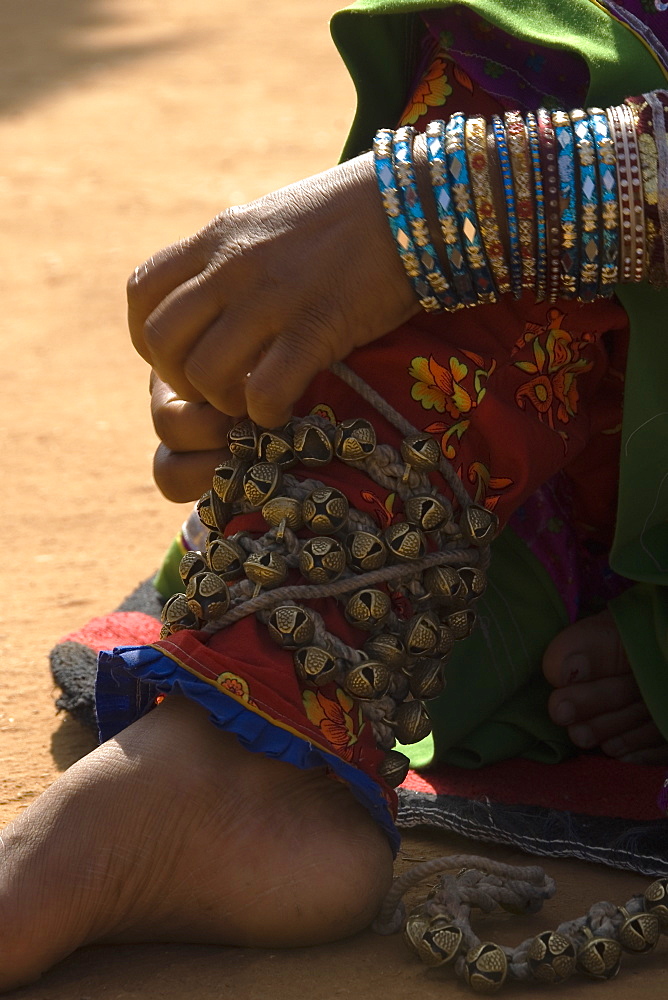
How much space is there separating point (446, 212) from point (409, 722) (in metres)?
0.47

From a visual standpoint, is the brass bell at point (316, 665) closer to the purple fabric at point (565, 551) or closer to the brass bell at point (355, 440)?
the brass bell at point (355, 440)

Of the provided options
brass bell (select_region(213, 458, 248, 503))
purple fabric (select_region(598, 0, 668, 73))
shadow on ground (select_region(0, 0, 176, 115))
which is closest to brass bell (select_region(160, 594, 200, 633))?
brass bell (select_region(213, 458, 248, 503))

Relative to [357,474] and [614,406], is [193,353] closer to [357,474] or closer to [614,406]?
[357,474]

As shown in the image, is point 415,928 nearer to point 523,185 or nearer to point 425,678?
point 425,678

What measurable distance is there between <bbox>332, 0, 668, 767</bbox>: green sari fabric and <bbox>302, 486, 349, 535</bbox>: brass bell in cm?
31

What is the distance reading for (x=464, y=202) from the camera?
119 cm

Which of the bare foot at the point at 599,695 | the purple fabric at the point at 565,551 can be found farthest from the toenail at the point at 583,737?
the purple fabric at the point at 565,551

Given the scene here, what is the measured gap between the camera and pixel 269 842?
116cm

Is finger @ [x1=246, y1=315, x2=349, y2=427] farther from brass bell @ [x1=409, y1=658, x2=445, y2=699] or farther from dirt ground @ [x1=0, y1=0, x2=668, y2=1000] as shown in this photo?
dirt ground @ [x1=0, y1=0, x2=668, y2=1000]

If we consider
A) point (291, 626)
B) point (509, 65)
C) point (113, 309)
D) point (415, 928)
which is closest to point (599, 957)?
point (415, 928)

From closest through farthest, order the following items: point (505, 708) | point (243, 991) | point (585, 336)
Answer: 1. point (243, 991)
2. point (585, 336)
3. point (505, 708)

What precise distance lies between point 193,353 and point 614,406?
1.64 feet

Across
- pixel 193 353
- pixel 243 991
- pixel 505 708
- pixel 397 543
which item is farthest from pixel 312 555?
pixel 505 708

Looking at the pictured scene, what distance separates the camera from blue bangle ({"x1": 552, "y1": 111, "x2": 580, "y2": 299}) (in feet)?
3.89
